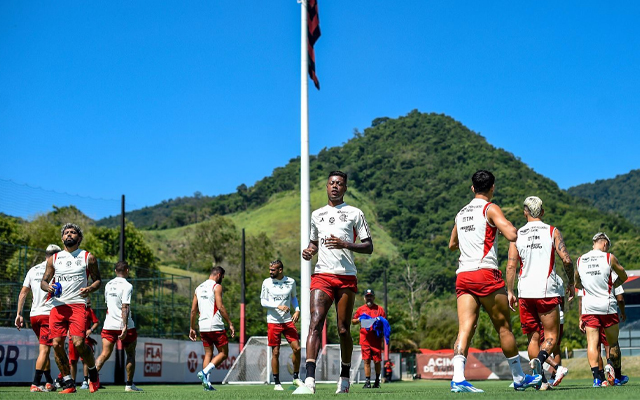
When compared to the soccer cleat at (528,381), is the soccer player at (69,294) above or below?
above

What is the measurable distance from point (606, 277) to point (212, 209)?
180063mm

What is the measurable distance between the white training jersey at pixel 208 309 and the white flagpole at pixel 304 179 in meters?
4.59

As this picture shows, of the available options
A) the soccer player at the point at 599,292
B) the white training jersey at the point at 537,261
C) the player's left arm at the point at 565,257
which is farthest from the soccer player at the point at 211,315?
the player's left arm at the point at 565,257

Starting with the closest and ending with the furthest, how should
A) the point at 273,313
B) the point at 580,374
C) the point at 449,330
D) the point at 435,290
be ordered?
the point at 273,313 → the point at 580,374 → the point at 449,330 → the point at 435,290

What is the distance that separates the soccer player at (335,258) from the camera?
27.5 feet

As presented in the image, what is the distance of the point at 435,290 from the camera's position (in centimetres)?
10894

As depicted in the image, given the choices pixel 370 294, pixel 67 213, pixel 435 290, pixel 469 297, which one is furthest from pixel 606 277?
pixel 435 290

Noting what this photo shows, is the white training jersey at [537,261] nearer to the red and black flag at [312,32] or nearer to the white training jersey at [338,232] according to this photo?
the white training jersey at [338,232]

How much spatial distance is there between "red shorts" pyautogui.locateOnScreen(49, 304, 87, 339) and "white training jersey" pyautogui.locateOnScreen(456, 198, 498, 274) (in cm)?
476

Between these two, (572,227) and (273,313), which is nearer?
(273,313)

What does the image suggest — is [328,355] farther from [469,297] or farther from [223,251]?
[223,251]

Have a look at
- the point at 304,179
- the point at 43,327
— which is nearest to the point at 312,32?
the point at 304,179

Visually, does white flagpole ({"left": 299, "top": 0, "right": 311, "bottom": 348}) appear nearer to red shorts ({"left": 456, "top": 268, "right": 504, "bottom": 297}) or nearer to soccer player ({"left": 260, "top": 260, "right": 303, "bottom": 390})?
soccer player ({"left": 260, "top": 260, "right": 303, "bottom": 390})

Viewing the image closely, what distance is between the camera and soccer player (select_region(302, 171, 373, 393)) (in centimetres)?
838
